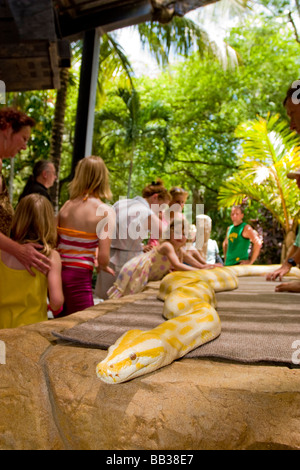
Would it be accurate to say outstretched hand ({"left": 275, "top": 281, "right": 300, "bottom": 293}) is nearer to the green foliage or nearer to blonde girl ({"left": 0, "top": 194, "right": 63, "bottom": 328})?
blonde girl ({"left": 0, "top": 194, "right": 63, "bottom": 328})

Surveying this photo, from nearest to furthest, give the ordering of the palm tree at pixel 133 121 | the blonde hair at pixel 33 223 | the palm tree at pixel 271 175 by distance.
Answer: the blonde hair at pixel 33 223, the palm tree at pixel 271 175, the palm tree at pixel 133 121

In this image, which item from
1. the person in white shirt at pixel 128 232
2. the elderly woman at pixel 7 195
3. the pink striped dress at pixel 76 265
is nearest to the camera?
the elderly woman at pixel 7 195

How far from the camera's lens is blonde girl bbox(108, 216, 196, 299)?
362cm

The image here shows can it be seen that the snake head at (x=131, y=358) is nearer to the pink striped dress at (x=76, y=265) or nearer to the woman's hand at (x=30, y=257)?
the woman's hand at (x=30, y=257)

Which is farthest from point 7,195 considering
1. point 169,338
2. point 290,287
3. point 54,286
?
point 290,287

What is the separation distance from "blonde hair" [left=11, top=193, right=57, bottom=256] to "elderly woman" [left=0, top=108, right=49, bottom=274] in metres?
0.08

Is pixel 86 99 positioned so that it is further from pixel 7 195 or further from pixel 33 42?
pixel 7 195

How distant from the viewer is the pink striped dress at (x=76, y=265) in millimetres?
2865

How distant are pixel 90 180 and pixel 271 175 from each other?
5.83 meters

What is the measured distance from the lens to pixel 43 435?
117 centimetres

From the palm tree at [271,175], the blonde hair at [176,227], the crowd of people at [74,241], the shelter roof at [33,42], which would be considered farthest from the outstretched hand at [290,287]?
the palm tree at [271,175]

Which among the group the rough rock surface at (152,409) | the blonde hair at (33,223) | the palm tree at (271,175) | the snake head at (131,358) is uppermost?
the palm tree at (271,175)

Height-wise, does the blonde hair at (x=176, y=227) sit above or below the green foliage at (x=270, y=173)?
below

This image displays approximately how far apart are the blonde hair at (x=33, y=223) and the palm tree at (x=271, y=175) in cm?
587
